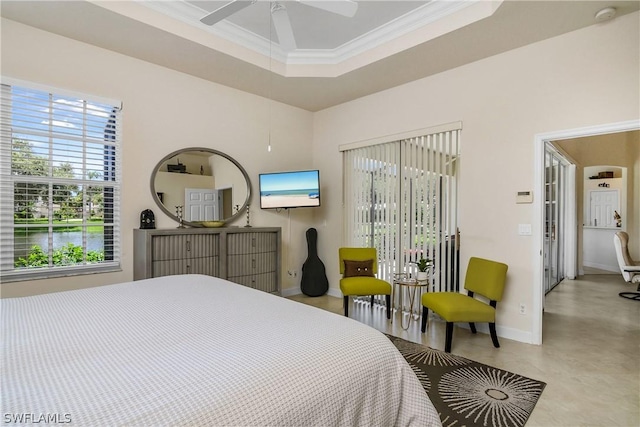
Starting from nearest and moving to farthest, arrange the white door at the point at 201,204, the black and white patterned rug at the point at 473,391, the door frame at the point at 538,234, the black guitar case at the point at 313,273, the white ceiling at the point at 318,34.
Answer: the black and white patterned rug at the point at 473,391 → the white ceiling at the point at 318,34 → the door frame at the point at 538,234 → the white door at the point at 201,204 → the black guitar case at the point at 313,273

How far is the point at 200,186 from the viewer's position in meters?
4.08

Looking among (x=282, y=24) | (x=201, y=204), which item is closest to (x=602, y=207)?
(x=282, y=24)

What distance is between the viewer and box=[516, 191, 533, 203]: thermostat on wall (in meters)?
3.16

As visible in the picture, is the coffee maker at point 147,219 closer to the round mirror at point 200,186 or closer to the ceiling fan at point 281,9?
the round mirror at point 200,186

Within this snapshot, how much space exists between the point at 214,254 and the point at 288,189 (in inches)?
53.7

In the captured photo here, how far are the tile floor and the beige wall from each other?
42cm

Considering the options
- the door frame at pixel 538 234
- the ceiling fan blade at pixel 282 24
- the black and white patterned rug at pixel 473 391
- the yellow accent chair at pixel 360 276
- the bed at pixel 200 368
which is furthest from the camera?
the yellow accent chair at pixel 360 276

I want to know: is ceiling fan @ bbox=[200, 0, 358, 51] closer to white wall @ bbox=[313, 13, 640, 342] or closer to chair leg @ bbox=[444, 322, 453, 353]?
white wall @ bbox=[313, 13, 640, 342]

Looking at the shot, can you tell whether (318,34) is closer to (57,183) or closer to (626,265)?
(57,183)

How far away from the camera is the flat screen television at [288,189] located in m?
4.52

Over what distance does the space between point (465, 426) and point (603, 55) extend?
319 cm

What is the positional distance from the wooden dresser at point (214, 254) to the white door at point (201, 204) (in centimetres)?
34

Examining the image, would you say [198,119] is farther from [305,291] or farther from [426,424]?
[426,424]

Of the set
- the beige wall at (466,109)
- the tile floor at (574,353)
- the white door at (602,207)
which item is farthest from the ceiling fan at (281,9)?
the white door at (602,207)
